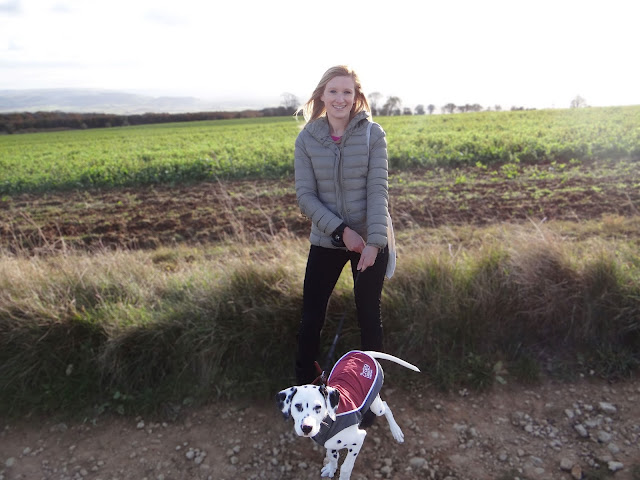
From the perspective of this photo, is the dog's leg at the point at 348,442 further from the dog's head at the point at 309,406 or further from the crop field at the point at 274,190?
the crop field at the point at 274,190

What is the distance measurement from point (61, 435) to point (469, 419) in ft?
8.76

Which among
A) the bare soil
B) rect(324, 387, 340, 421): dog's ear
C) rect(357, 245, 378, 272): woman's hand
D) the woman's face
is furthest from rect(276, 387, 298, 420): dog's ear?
the bare soil

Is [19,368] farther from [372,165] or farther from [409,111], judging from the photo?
[409,111]

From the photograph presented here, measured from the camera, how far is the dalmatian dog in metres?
1.90

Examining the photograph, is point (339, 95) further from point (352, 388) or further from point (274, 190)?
point (274, 190)

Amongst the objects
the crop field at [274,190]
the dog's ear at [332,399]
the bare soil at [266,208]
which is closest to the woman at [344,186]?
the dog's ear at [332,399]

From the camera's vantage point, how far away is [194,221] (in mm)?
7895

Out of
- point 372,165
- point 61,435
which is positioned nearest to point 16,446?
point 61,435

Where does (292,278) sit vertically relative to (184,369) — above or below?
above

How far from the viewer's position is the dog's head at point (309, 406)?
1828 mm

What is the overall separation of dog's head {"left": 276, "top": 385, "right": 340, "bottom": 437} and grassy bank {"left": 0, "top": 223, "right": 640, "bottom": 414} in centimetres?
126

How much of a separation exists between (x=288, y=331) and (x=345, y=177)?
1.38 m

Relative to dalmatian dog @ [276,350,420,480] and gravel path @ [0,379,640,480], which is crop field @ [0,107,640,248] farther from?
dalmatian dog @ [276,350,420,480]

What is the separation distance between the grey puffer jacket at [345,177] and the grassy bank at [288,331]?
3.54 feet
